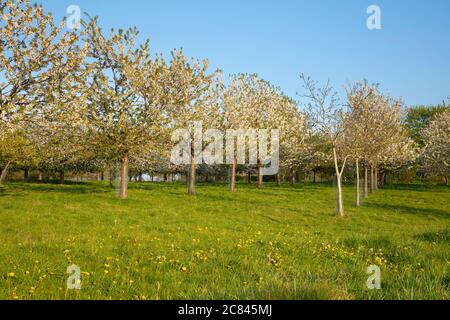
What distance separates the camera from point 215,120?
43125 mm

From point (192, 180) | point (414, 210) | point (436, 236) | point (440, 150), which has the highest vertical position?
point (440, 150)

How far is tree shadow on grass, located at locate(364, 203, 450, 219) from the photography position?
101 feet

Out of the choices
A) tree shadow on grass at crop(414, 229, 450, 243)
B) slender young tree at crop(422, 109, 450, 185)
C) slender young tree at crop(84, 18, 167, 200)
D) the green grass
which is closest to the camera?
the green grass

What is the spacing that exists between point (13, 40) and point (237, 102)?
32.2 metres

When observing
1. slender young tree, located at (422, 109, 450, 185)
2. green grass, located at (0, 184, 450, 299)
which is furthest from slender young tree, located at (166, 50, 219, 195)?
slender young tree, located at (422, 109, 450, 185)

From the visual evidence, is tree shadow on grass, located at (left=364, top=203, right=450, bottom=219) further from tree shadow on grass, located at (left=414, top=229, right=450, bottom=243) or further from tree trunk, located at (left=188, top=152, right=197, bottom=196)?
tree shadow on grass, located at (left=414, top=229, right=450, bottom=243)

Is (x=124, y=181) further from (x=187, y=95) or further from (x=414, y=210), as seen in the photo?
(x=414, y=210)

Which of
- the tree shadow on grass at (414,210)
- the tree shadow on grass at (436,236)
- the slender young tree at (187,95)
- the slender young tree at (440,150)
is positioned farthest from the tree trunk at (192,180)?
the slender young tree at (440,150)

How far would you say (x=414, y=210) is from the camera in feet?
108

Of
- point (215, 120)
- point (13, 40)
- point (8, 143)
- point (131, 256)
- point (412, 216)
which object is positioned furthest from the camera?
point (215, 120)

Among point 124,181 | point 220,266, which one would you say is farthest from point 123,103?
point 220,266

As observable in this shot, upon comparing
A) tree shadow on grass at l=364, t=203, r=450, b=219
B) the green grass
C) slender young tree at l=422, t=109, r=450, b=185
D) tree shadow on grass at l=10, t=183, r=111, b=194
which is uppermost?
slender young tree at l=422, t=109, r=450, b=185
